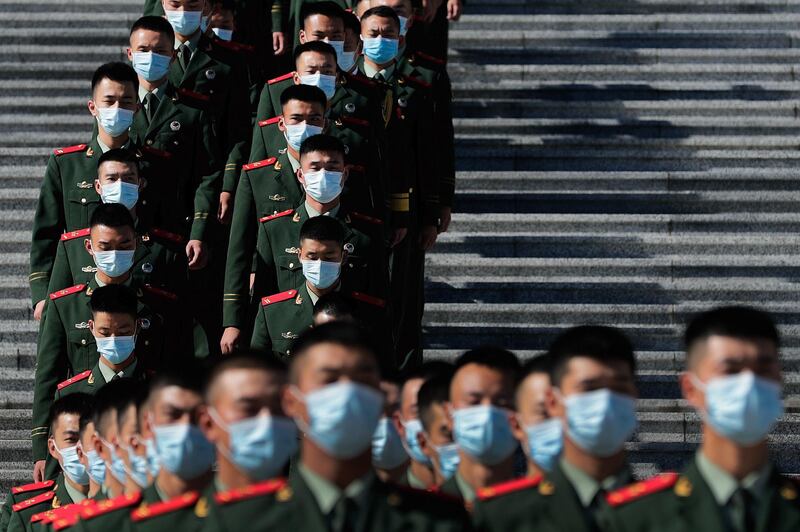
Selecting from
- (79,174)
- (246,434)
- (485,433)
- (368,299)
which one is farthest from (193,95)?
(246,434)

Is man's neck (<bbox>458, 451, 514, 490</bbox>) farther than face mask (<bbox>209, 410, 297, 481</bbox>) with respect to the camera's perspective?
Yes

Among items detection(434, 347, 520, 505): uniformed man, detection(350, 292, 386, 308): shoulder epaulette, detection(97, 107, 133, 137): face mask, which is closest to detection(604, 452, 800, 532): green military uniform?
detection(434, 347, 520, 505): uniformed man

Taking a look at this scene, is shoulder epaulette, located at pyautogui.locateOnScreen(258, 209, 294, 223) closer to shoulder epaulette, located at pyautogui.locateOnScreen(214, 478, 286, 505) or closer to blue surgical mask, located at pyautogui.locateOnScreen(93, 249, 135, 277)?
blue surgical mask, located at pyautogui.locateOnScreen(93, 249, 135, 277)

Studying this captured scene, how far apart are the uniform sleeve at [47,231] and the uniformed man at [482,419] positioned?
4194 mm

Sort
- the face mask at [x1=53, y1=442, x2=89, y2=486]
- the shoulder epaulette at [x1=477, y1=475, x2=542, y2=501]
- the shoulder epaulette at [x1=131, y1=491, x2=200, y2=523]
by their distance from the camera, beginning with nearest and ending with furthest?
the shoulder epaulette at [x1=477, y1=475, x2=542, y2=501]
the shoulder epaulette at [x1=131, y1=491, x2=200, y2=523]
the face mask at [x1=53, y1=442, x2=89, y2=486]

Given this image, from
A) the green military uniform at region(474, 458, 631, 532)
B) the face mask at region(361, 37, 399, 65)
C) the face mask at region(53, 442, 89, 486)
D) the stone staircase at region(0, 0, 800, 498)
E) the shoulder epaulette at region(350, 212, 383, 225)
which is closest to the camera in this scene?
the green military uniform at region(474, 458, 631, 532)

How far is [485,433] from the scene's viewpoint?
21.0ft

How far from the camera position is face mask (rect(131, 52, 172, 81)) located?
1045cm

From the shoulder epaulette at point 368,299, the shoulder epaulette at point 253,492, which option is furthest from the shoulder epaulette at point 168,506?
the shoulder epaulette at point 368,299

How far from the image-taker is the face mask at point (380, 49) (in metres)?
10.9

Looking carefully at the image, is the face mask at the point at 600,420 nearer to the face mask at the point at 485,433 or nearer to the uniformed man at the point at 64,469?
the face mask at the point at 485,433

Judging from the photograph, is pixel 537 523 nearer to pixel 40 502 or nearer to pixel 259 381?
pixel 259 381

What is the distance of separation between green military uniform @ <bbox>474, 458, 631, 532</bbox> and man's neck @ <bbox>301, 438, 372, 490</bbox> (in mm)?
439

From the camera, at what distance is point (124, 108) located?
33.3ft
